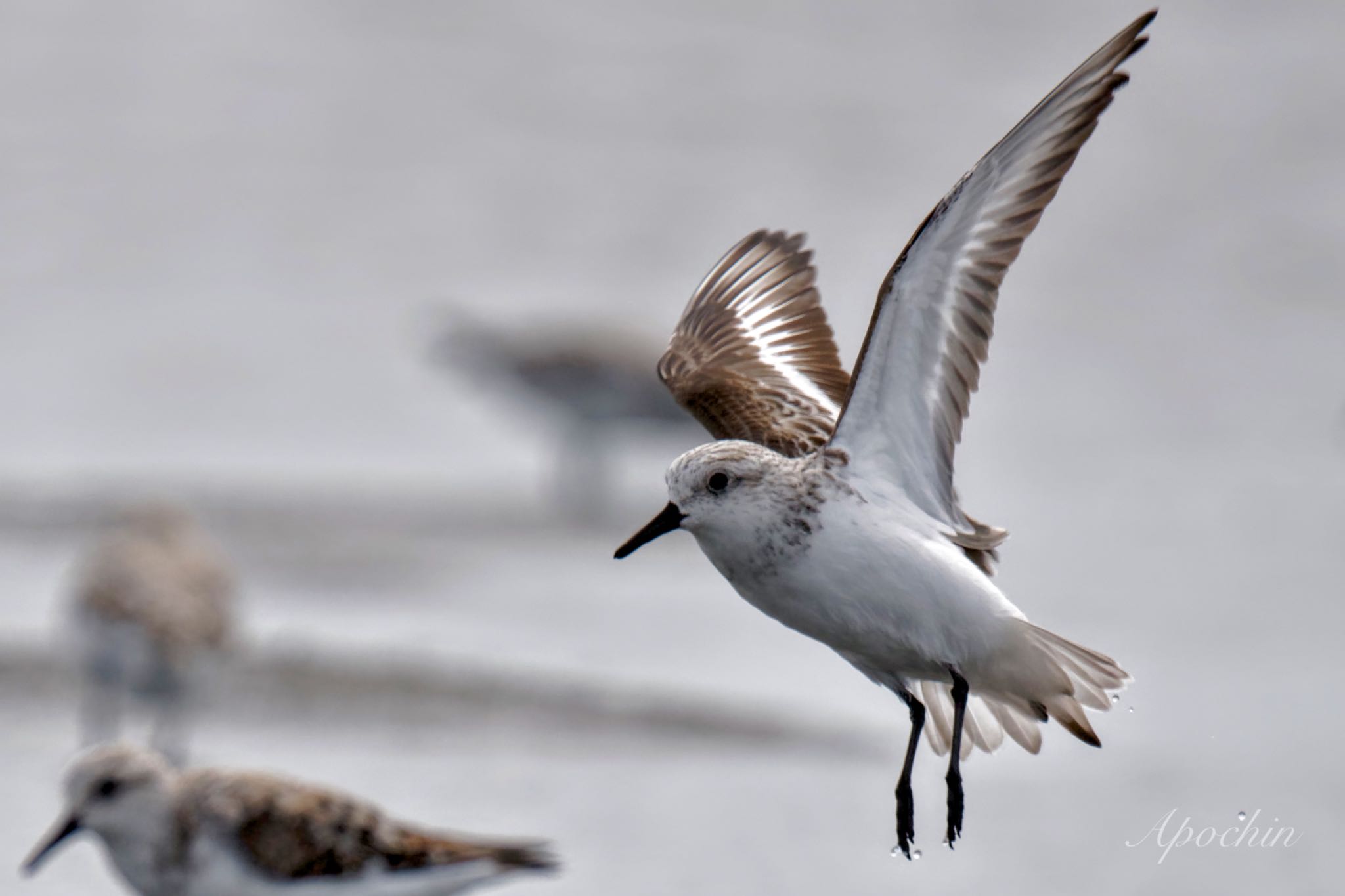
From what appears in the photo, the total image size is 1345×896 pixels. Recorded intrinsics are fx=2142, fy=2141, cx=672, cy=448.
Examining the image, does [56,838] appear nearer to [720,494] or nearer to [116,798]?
[116,798]

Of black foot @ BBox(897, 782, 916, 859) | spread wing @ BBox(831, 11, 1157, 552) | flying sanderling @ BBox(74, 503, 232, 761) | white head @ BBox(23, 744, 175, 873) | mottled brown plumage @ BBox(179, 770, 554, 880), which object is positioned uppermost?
spread wing @ BBox(831, 11, 1157, 552)

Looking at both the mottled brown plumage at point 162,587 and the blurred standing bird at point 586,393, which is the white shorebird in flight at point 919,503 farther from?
the blurred standing bird at point 586,393

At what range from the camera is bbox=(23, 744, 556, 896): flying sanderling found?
22.7 feet

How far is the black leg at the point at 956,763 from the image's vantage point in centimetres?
545

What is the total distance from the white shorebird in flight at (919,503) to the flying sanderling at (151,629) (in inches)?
203

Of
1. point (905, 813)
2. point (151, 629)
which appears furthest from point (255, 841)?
point (151, 629)

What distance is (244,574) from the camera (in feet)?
42.2

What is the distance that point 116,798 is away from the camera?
7051 mm

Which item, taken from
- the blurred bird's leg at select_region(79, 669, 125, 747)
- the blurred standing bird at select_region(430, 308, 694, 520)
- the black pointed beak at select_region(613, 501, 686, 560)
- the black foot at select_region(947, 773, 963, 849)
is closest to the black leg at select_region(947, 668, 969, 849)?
the black foot at select_region(947, 773, 963, 849)

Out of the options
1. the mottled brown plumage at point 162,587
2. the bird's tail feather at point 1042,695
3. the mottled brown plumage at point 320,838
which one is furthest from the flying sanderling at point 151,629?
the bird's tail feather at point 1042,695

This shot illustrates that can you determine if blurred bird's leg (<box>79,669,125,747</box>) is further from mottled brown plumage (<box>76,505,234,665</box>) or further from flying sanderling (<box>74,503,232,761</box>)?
mottled brown plumage (<box>76,505,234,665</box>)

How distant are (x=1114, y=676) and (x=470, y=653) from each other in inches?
239

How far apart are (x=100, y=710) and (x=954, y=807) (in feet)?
19.6

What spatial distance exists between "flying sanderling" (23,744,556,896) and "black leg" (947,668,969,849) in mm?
1782
